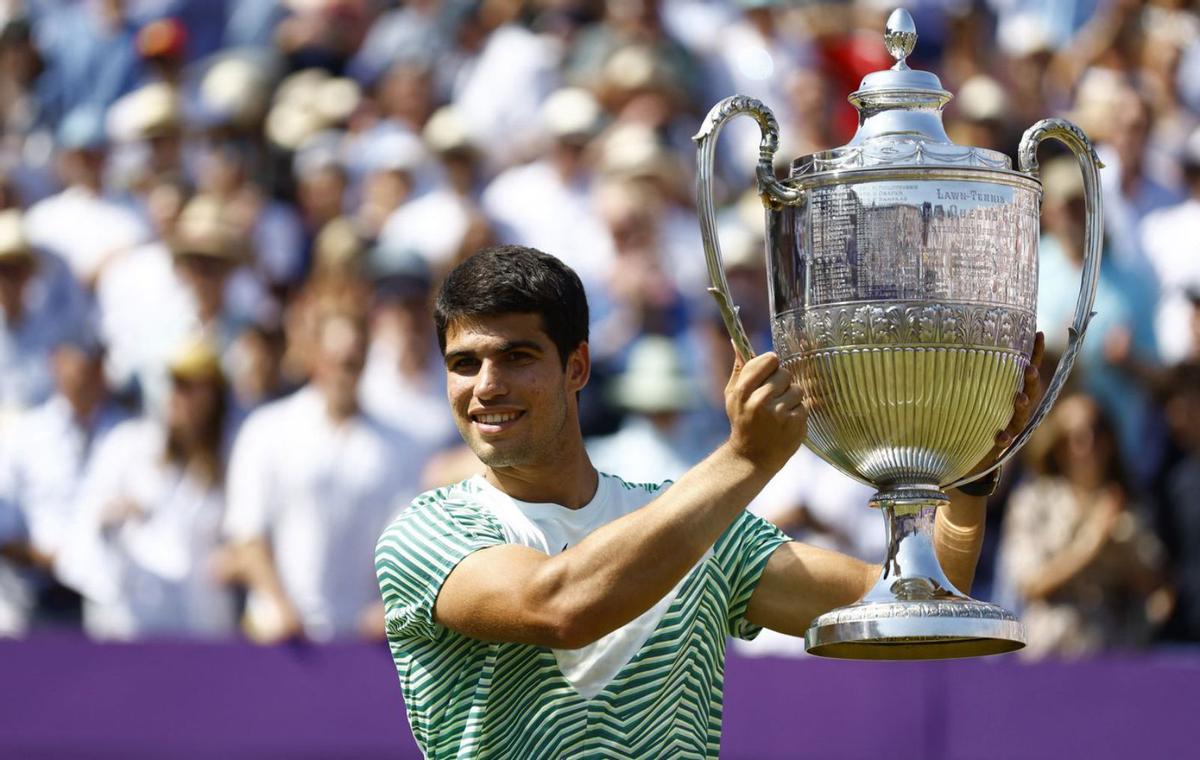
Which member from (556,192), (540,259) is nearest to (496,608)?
(540,259)

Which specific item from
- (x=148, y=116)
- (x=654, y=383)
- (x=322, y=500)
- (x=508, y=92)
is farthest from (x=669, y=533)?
(x=148, y=116)

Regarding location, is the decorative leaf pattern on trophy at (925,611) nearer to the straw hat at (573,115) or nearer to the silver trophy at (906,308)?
the silver trophy at (906,308)

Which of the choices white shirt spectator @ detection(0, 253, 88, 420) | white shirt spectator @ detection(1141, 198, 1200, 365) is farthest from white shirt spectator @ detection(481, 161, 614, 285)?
white shirt spectator @ detection(1141, 198, 1200, 365)

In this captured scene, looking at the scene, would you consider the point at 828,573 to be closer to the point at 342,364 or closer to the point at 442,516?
the point at 442,516

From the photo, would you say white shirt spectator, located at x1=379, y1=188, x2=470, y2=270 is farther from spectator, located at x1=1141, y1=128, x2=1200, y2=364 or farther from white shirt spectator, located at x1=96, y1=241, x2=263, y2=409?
spectator, located at x1=1141, y1=128, x2=1200, y2=364

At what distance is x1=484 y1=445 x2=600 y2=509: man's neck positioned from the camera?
3.64 metres

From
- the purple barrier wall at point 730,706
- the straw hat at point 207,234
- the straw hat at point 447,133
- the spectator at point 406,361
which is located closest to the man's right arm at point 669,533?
the purple barrier wall at point 730,706

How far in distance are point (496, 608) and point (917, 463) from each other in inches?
27.8

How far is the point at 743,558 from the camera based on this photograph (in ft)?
12.4

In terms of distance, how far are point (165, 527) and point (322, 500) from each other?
0.60 m

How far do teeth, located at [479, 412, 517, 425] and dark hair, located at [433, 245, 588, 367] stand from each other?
15cm

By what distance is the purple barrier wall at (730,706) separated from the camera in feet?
20.7

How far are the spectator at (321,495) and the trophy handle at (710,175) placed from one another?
12.5 feet

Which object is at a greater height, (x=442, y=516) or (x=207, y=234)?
(x=207, y=234)
